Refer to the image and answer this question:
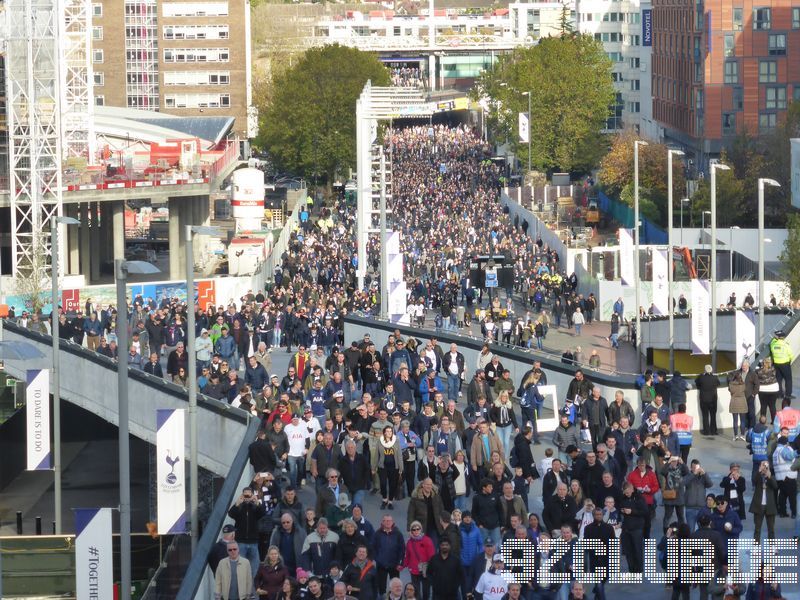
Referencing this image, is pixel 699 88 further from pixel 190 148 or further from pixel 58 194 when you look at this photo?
pixel 58 194

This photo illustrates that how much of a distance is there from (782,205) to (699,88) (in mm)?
23140

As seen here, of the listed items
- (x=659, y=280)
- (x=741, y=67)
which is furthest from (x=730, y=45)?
(x=659, y=280)

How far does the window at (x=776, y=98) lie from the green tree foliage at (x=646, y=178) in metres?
8.01

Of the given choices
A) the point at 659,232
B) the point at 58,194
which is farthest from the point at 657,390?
the point at 659,232

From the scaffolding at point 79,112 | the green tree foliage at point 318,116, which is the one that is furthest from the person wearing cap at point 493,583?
the green tree foliage at point 318,116

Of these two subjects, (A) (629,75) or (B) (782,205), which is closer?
(B) (782,205)

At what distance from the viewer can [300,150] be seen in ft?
367

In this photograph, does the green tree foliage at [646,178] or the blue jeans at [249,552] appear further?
the green tree foliage at [646,178]

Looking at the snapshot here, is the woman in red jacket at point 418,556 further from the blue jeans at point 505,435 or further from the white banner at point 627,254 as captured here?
the white banner at point 627,254

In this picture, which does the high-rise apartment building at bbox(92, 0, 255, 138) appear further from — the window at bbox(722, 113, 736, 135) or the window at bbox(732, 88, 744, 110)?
the window at bbox(732, 88, 744, 110)

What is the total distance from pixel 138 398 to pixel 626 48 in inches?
4690

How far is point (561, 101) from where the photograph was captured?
11056 cm

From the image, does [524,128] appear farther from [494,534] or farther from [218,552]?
[218,552]

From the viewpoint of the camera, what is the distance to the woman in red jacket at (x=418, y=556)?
2144 cm
